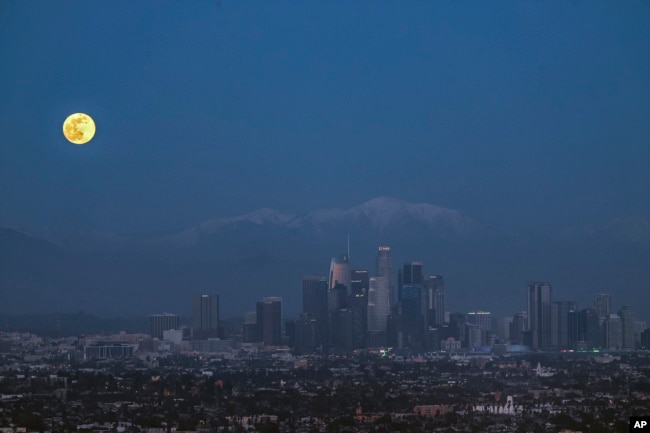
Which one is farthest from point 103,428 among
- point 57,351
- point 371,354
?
point 371,354

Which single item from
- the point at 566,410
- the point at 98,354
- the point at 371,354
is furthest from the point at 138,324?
the point at 566,410

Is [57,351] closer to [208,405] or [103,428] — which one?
[208,405]

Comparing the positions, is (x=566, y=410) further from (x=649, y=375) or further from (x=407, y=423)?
(x=649, y=375)

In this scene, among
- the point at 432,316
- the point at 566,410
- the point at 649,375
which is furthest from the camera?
the point at 432,316

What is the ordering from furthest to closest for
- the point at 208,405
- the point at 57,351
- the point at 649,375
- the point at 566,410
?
the point at 57,351 < the point at 649,375 < the point at 208,405 < the point at 566,410

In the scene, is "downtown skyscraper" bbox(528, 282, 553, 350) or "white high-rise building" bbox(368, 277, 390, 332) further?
"white high-rise building" bbox(368, 277, 390, 332)

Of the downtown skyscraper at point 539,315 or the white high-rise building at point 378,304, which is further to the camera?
the white high-rise building at point 378,304

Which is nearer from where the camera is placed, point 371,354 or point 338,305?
point 371,354

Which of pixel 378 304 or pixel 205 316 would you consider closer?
pixel 205 316

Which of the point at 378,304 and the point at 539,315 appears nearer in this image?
the point at 539,315
